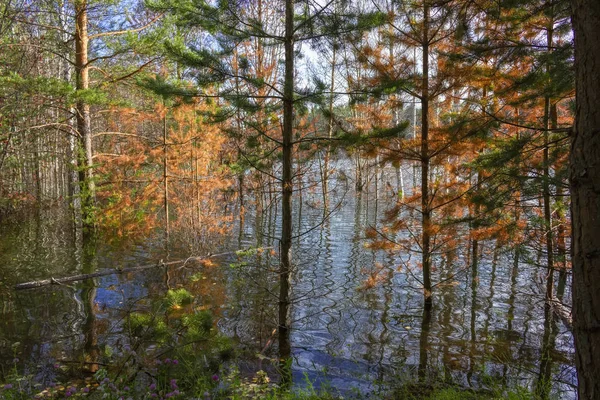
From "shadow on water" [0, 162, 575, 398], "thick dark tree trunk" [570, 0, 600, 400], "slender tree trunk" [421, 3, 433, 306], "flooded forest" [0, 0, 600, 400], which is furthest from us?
"slender tree trunk" [421, 3, 433, 306]

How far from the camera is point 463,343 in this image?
20.7ft

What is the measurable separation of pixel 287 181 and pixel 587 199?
392 cm

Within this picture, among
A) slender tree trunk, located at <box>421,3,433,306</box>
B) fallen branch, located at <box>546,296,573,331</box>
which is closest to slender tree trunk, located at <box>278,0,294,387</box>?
slender tree trunk, located at <box>421,3,433,306</box>

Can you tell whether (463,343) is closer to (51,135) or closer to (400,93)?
(400,93)

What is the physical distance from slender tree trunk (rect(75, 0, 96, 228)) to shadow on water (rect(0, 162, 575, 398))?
133cm

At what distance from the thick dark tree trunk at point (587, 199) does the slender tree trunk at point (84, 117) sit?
10.8m

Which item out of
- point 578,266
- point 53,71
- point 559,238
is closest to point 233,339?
point 578,266

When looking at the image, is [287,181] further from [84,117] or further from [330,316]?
[84,117]

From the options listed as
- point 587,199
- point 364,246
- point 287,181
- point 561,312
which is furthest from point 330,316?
point 587,199

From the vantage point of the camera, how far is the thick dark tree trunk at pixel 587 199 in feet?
6.62

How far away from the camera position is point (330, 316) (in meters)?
7.41

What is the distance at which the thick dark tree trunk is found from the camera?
79.4 inches

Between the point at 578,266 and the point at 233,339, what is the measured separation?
509 centimetres

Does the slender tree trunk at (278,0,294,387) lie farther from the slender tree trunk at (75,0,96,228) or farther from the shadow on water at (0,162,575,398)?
the slender tree trunk at (75,0,96,228)
